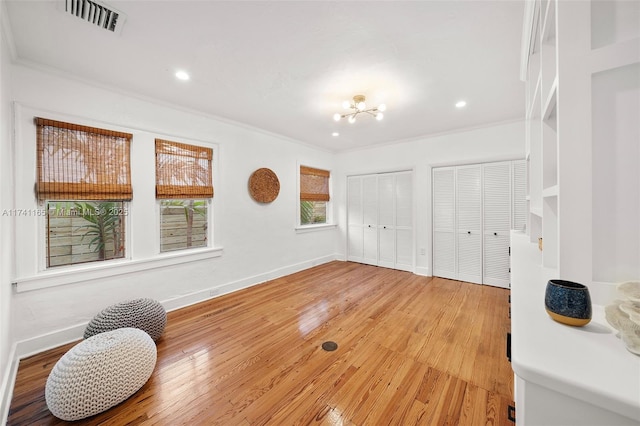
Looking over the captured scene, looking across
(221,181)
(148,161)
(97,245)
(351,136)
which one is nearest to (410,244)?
(351,136)

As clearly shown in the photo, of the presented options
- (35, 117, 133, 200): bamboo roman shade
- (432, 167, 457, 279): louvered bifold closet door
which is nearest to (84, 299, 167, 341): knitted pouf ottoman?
(35, 117, 133, 200): bamboo roman shade

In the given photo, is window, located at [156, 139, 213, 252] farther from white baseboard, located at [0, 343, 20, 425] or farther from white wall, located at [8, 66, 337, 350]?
white baseboard, located at [0, 343, 20, 425]

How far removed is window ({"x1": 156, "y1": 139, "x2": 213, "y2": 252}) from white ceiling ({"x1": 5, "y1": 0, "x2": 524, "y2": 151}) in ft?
1.97

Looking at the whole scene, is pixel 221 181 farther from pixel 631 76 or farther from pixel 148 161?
pixel 631 76

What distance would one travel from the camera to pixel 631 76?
0.71 metres

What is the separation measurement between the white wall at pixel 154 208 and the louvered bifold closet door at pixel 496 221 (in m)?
2.99

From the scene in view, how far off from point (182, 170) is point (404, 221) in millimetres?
3776

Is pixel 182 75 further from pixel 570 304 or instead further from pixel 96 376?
pixel 570 304

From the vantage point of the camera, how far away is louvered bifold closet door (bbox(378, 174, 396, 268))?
473 centimetres

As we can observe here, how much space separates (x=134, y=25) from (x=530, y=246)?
3268mm

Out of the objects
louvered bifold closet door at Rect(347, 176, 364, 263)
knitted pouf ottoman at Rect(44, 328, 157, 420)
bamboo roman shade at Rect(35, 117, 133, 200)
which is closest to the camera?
knitted pouf ottoman at Rect(44, 328, 157, 420)

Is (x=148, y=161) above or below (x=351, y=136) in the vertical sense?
below

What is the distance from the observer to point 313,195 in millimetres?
5008

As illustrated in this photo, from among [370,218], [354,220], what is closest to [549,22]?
[370,218]
